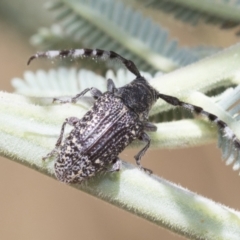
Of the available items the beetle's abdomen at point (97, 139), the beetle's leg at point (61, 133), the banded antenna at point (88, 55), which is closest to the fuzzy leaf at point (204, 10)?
the banded antenna at point (88, 55)

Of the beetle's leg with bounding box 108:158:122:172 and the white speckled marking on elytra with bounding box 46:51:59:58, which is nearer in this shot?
the beetle's leg with bounding box 108:158:122:172

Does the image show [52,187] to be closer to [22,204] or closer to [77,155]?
[22,204]

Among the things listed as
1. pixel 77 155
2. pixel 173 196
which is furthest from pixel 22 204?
pixel 173 196

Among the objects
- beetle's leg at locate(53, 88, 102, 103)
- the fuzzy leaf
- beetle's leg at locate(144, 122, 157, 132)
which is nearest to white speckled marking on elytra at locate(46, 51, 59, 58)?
beetle's leg at locate(53, 88, 102, 103)

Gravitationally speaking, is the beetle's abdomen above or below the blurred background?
above

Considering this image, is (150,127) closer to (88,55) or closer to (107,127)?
(107,127)

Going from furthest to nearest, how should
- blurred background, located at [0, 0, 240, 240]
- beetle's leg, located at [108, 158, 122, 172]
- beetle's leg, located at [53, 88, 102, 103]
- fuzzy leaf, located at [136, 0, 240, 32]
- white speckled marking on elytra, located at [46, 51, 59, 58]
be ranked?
blurred background, located at [0, 0, 240, 240], fuzzy leaf, located at [136, 0, 240, 32], white speckled marking on elytra, located at [46, 51, 59, 58], beetle's leg, located at [53, 88, 102, 103], beetle's leg, located at [108, 158, 122, 172]

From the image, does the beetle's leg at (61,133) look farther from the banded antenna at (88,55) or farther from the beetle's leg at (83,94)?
the banded antenna at (88,55)

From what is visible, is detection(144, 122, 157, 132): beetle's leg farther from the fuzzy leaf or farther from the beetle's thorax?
the fuzzy leaf
